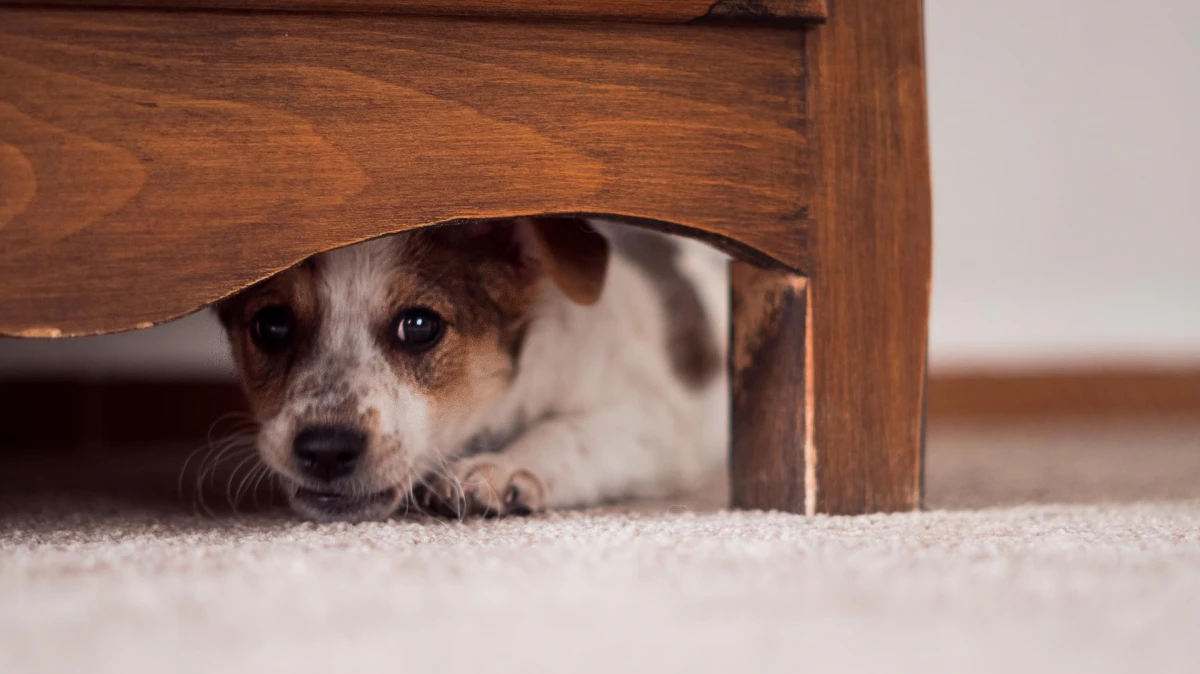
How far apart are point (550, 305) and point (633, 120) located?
55cm

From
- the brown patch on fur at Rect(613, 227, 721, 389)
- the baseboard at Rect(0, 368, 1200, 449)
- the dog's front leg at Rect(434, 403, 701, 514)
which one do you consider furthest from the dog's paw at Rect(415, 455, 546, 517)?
the baseboard at Rect(0, 368, 1200, 449)

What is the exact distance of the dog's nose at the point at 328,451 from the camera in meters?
1.19

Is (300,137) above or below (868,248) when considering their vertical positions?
above

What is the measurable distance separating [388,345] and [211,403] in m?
1.62

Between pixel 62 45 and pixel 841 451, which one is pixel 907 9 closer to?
pixel 841 451

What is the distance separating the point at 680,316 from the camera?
2.01 meters

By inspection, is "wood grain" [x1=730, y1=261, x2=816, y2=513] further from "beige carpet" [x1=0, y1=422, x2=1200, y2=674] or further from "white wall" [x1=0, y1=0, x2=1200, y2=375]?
"white wall" [x1=0, y1=0, x2=1200, y2=375]

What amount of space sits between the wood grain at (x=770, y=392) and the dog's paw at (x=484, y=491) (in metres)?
0.28

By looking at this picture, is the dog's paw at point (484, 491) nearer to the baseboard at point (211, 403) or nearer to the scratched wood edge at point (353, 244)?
the scratched wood edge at point (353, 244)

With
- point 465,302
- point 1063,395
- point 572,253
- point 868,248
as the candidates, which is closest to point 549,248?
point 572,253

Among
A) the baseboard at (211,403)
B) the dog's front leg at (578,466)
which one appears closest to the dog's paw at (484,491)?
the dog's front leg at (578,466)

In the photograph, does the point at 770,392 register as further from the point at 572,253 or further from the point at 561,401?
the point at 561,401

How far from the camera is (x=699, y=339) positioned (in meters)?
2.02

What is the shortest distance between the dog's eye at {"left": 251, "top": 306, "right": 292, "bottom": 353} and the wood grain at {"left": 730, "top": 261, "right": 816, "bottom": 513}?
0.63m
